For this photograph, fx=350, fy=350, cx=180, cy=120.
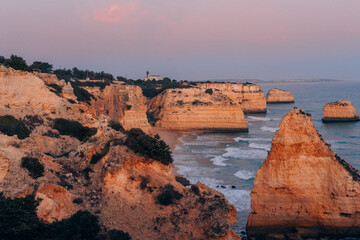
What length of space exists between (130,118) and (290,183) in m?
21.7

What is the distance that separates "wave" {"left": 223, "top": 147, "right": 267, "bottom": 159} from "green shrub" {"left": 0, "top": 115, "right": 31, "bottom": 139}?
21.7 m

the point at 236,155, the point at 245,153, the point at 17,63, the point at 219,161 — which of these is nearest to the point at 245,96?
the point at 245,153

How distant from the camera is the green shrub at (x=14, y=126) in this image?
15.6 metres

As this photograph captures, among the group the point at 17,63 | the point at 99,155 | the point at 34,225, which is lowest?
the point at 34,225

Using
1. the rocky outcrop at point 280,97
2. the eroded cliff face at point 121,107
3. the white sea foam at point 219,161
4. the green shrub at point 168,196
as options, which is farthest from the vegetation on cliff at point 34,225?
the rocky outcrop at point 280,97

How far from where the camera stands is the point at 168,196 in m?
12.1

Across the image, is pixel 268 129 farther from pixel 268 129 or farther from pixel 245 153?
pixel 245 153

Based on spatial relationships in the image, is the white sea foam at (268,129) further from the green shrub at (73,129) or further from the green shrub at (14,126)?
the green shrub at (14,126)

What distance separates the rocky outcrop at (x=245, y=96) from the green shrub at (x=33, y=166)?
70.7m

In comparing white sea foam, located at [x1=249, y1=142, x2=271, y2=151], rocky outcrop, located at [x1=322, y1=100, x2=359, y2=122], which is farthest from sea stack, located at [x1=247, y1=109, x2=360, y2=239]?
rocky outcrop, located at [x1=322, y1=100, x2=359, y2=122]

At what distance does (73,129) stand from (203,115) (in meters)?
34.8

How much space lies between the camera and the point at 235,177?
2698 cm

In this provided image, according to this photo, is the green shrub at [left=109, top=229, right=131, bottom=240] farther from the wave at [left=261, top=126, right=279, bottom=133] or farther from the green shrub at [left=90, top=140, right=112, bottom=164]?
the wave at [left=261, top=126, right=279, bottom=133]

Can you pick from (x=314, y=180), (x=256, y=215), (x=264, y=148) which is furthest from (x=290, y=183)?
(x=264, y=148)
